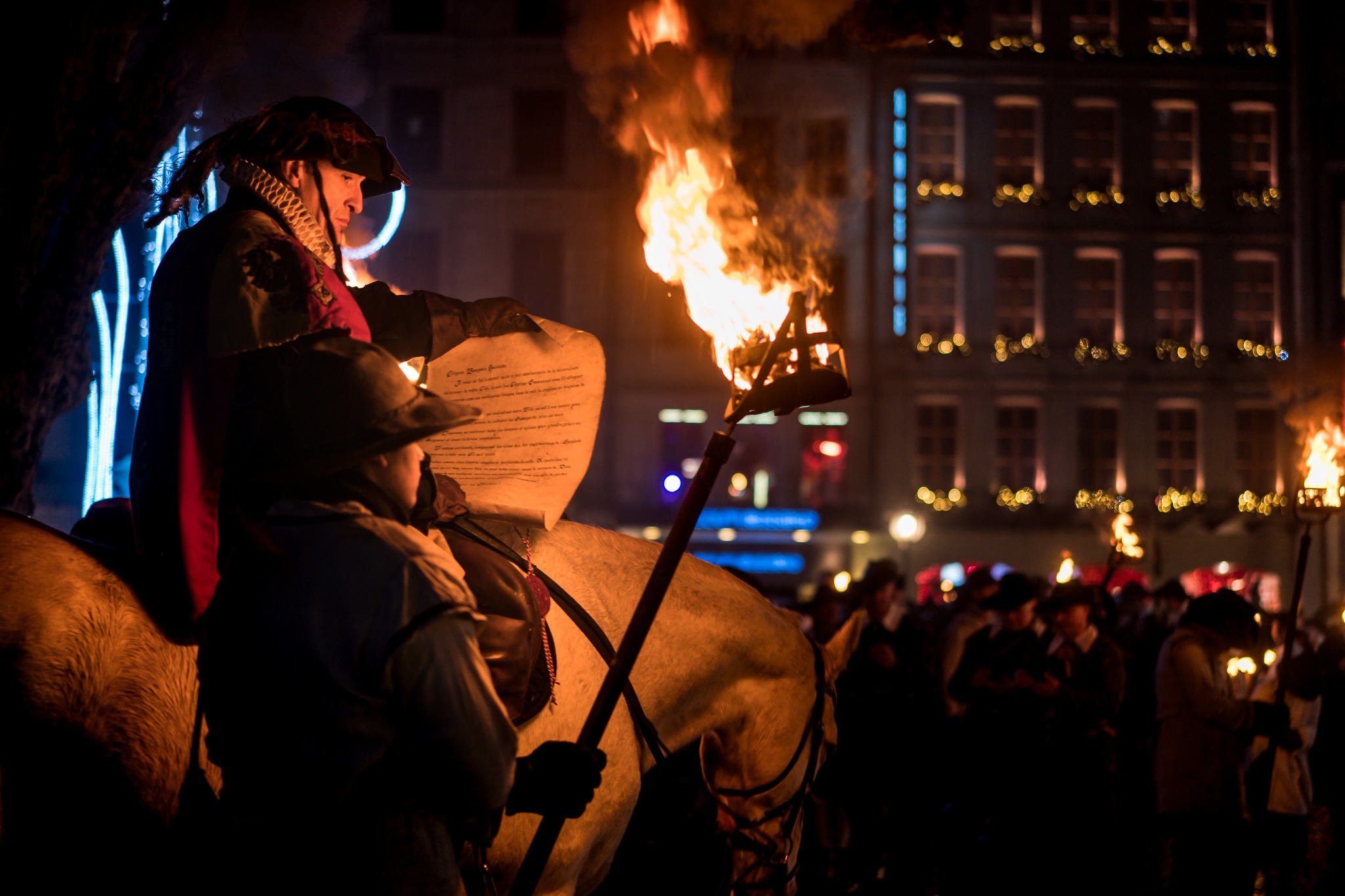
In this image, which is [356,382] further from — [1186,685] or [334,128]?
[1186,685]

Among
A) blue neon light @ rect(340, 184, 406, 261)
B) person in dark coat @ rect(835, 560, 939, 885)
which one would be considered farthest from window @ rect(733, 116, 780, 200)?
person in dark coat @ rect(835, 560, 939, 885)

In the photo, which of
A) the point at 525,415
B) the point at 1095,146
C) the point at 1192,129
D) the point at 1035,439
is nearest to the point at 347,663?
the point at 525,415

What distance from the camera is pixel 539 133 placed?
27.2m

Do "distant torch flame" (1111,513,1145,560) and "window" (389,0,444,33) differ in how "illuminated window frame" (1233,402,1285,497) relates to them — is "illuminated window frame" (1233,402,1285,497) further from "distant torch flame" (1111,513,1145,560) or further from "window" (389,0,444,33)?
"window" (389,0,444,33)

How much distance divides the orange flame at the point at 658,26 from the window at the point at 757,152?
17.4 m

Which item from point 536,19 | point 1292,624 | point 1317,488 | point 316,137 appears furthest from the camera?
point 536,19

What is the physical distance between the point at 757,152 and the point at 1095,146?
9.16 metres

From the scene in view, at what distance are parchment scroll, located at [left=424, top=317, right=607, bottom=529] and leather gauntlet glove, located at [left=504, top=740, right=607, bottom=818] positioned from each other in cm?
105

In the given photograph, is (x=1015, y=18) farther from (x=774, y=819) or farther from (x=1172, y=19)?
(x=774, y=819)

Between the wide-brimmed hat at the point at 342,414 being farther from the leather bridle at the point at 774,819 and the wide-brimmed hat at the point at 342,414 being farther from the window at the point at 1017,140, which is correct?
the window at the point at 1017,140

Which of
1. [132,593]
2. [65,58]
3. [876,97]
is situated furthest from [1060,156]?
[132,593]

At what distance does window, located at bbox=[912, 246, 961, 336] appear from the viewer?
90.5ft

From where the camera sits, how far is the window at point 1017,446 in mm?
27328

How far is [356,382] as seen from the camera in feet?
6.79
